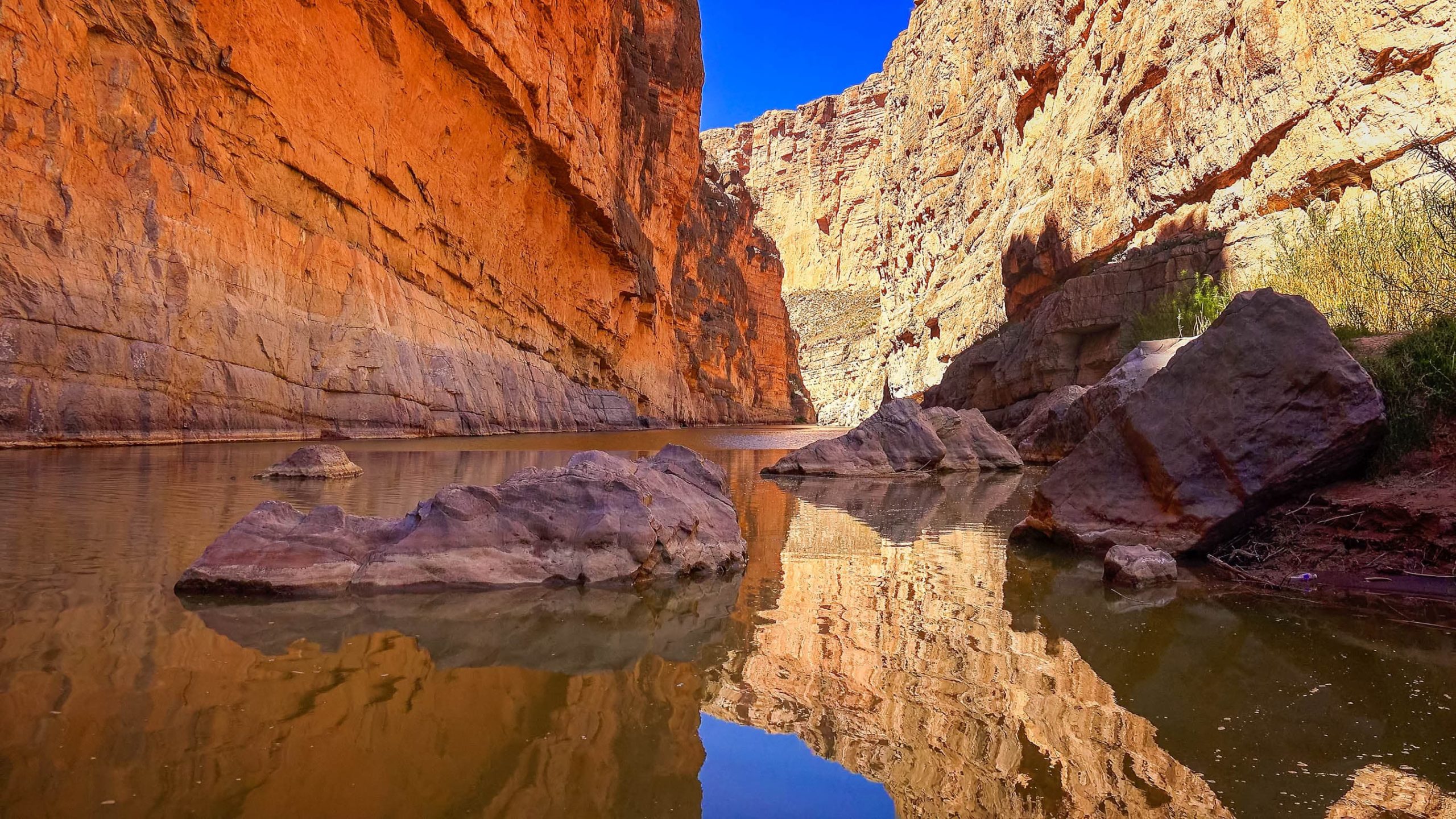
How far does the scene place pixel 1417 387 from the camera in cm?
557

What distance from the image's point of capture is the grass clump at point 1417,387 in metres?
5.43

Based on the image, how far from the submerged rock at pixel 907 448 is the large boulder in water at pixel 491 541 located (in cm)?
874

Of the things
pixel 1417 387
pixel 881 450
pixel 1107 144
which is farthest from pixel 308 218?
pixel 1107 144

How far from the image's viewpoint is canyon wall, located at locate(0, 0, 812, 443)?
1305 centimetres

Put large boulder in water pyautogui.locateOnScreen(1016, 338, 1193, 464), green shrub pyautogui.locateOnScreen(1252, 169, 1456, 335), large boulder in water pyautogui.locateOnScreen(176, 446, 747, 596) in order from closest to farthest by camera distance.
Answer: large boulder in water pyautogui.locateOnScreen(176, 446, 747, 596) < green shrub pyautogui.locateOnScreen(1252, 169, 1456, 335) < large boulder in water pyautogui.locateOnScreen(1016, 338, 1193, 464)

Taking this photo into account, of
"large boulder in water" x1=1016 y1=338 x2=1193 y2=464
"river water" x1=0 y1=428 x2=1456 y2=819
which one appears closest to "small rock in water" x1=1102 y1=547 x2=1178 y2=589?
"river water" x1=0 y1=428 x2=1456 y2=819

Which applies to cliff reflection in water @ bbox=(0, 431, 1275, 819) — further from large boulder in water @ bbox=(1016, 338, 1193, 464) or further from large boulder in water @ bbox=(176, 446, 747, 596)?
large boulder in water @ bbox=(1016, 338, 1193, 464)

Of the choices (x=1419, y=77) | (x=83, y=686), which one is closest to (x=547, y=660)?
(x=83, y=686)

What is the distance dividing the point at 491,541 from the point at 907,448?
11.5m

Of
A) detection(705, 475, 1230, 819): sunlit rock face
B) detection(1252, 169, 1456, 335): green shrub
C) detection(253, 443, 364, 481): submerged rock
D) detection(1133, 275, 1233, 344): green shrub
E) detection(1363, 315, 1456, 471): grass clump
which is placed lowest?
detection(705, 475, 1230, 819): sunlit rock face

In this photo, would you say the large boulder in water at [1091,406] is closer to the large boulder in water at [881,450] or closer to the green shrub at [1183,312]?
the large boulder in water at [881,450]

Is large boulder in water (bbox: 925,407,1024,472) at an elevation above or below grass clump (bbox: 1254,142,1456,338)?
below

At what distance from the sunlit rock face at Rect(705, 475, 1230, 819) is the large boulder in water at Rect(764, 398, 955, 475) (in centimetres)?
883

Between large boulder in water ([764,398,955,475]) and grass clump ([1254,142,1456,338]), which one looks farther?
large boulder in water ([764,398,955,475])
